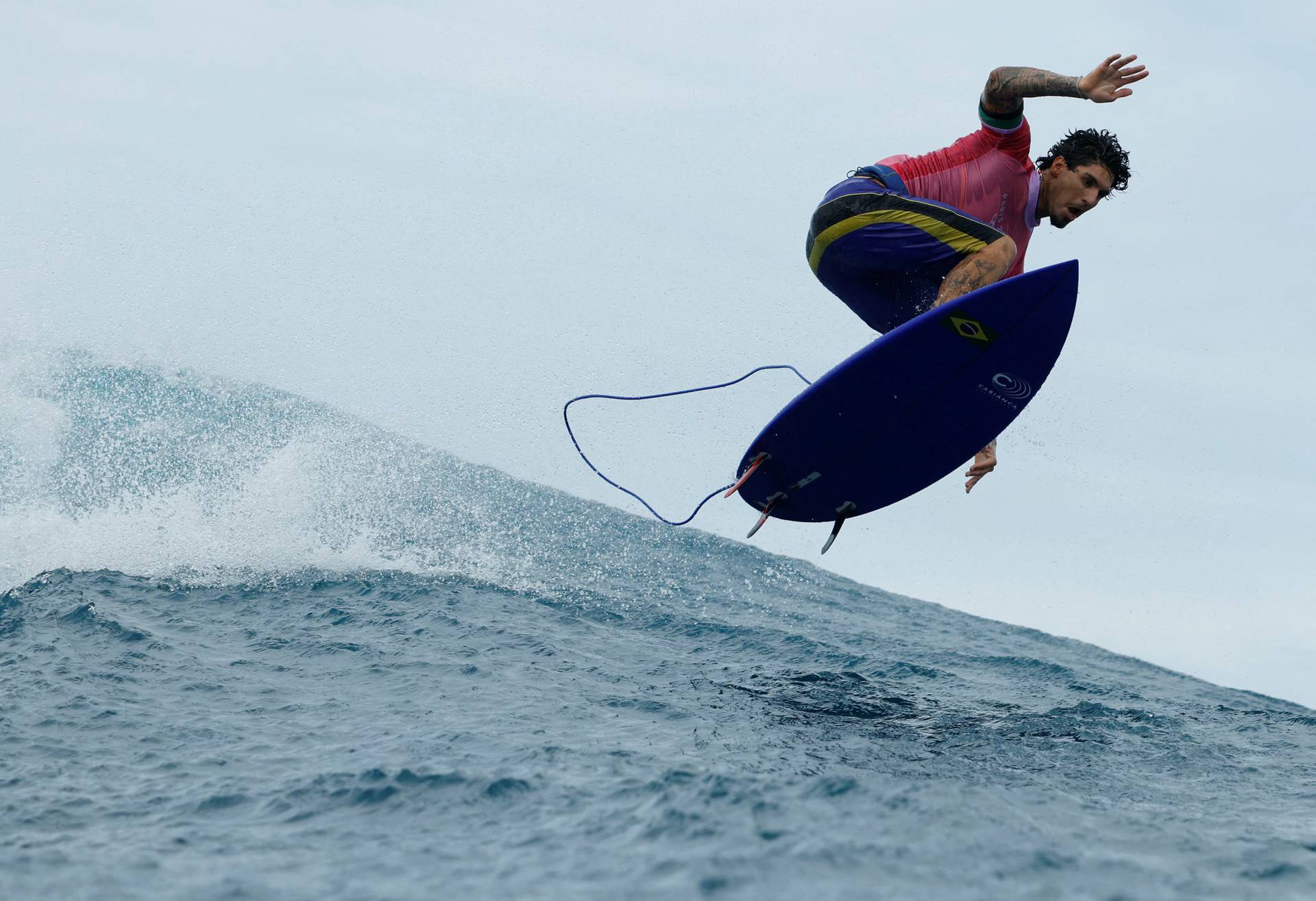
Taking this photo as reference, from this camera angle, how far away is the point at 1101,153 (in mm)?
7305

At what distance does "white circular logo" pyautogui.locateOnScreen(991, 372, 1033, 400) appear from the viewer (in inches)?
283

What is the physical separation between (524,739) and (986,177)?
5021 millimetres

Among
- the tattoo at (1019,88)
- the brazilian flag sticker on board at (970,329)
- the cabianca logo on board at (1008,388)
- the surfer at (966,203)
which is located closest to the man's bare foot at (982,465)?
the surfer at (966,203)

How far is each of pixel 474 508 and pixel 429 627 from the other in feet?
49.3

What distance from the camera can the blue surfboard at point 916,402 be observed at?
6.87 metres

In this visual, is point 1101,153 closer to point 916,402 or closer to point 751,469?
point 916,402

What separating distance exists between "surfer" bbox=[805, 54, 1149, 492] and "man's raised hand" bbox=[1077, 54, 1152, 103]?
56cm

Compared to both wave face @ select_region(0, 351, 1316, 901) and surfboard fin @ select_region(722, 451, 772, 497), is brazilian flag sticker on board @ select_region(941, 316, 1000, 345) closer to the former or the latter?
surfboard fin @ select_region(722, 451, 772, 497)

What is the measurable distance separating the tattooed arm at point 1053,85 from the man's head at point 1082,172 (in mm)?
627

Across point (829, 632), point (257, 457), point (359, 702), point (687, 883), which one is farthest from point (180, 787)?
point (257, 457)

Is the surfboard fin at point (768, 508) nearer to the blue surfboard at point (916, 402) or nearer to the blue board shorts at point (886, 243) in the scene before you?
the blue surfboard at point (916, 402)

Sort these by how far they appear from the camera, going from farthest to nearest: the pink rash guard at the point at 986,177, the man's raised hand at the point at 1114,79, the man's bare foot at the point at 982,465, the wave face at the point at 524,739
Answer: the man's bare foot at the point at 982,465, the pink rash guard at the point at 986,177, the man's raised hand at the point at 1114,79, the wave face at the point at 524,739

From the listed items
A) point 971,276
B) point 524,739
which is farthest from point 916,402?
point 524,739

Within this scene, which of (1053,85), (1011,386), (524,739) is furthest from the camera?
(1011,386)
